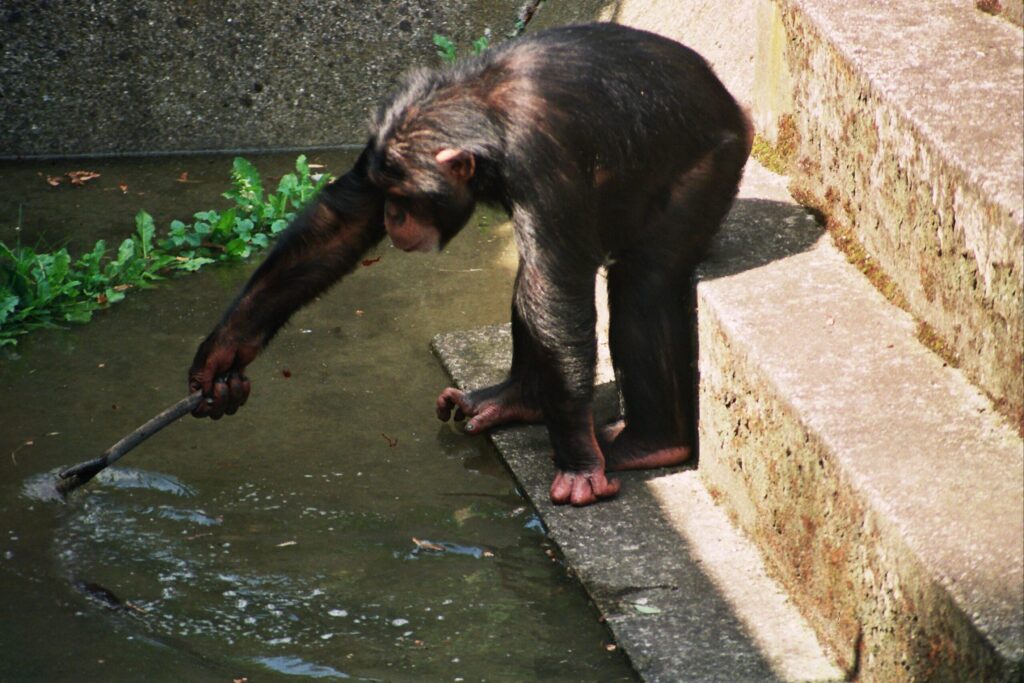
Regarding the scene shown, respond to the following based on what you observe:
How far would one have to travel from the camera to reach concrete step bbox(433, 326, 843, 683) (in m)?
3.43

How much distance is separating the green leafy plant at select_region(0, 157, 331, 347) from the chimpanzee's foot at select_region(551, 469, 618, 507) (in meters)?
2.14

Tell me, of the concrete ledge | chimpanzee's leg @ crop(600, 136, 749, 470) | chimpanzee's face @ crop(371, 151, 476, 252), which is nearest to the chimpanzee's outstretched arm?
chimpanzee's face @ crop(371, 151, 476, 252)

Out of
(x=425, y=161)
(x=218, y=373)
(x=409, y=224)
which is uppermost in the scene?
(x=425, y=161)

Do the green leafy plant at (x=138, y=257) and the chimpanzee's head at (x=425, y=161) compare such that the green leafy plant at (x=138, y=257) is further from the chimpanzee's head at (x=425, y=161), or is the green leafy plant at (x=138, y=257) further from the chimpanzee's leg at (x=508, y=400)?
the chimpanzee's head at (x=425, y=161)

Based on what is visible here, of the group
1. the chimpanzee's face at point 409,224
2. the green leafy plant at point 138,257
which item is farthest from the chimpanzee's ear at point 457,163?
the green leafy plant at point 138,257

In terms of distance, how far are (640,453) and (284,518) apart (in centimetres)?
114

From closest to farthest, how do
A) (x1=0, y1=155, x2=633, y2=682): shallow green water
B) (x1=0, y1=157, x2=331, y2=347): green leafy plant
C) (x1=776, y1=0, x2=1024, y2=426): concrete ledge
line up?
(x1=776, y1=0, x2=1024, y2=426): concrete ledge < (x1=0, y1=155, x2=633, y2=682): shallow green water < (x1=0, y1=157, x2=331, y2=347): green leafy plant

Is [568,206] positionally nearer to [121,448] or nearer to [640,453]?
[640,453]

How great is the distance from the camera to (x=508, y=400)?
15.2ft

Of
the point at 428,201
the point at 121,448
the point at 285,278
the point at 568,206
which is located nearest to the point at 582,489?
the point at 568,206

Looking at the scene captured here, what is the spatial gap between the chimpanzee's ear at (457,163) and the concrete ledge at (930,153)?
1.23m

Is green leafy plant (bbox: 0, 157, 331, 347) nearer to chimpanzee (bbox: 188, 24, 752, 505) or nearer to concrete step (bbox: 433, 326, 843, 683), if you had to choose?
chimpanzee (bbox: 188, 24, 752, 505)

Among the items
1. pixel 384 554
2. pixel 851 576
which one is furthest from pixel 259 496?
pixel 851 576

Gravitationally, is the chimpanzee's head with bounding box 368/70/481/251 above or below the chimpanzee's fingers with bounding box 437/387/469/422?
above
